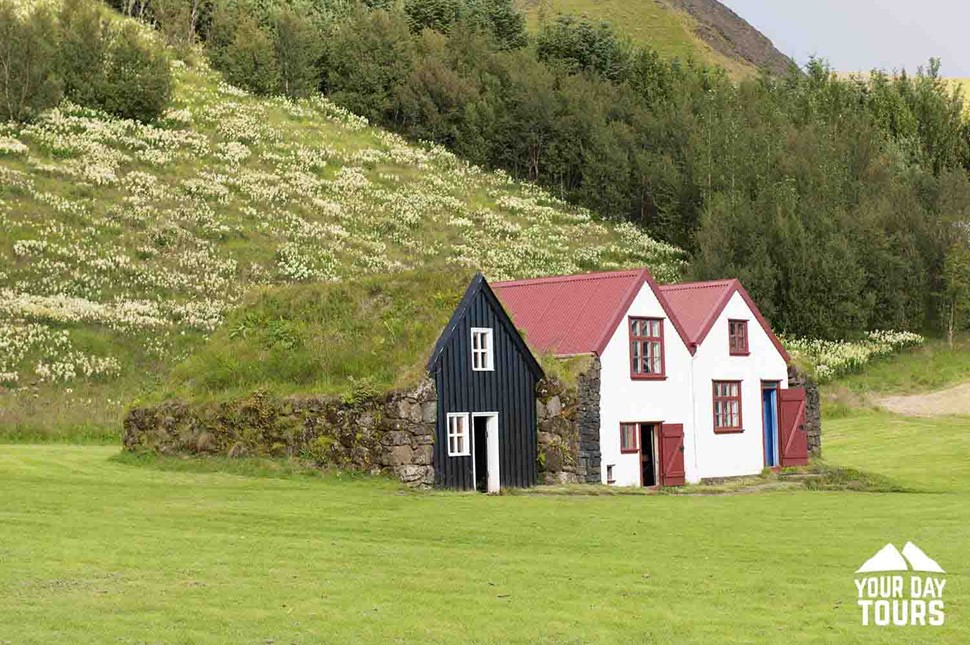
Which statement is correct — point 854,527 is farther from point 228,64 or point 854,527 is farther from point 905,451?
point 228,64

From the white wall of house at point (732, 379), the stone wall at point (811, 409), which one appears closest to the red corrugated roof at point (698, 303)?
the white wall of house at point (732, 379)

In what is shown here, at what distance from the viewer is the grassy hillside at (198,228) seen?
5759 centimetres

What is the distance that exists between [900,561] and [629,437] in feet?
65.1

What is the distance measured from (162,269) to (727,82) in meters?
69.0

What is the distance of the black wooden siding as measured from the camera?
35594mm

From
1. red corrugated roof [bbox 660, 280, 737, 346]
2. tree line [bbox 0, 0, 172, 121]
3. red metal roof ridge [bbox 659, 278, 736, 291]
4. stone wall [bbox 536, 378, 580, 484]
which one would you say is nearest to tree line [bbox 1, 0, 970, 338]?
tree line [bbox 0, 0, 172, 121]

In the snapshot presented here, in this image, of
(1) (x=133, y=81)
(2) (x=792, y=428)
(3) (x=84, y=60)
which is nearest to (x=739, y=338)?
(2) (x=792, y=428)

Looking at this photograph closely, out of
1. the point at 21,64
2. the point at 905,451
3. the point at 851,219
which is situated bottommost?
the point at 905,451

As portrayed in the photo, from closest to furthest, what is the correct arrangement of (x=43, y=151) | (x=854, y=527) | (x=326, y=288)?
(x=854, y=527)
(x=326, y=288)
(x=43, y=151)

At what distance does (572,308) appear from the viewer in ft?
138

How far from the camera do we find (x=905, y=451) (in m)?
50.8

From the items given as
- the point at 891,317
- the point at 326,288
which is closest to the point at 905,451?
the point at 326,288

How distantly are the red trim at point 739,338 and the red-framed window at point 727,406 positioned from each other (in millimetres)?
1016

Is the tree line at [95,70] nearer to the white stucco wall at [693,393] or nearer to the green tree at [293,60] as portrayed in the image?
the green tree at [293,60]
